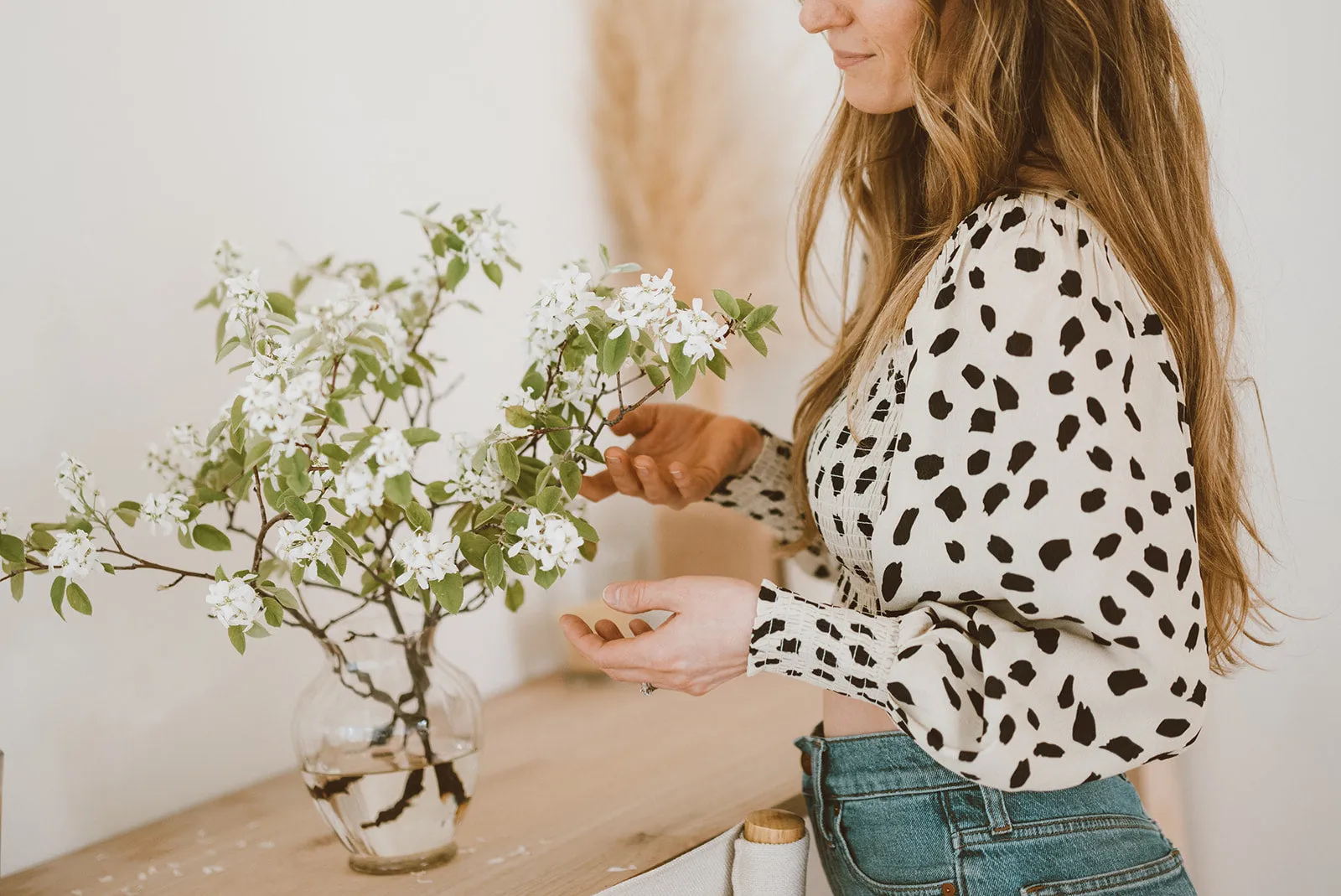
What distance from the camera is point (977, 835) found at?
845 mm

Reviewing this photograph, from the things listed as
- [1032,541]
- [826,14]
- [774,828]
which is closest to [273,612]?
[774,828]

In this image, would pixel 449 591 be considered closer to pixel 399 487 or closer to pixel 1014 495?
pixel 399 487

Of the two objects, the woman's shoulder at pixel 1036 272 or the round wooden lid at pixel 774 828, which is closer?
the woman's shoulder at pixel 1036 272

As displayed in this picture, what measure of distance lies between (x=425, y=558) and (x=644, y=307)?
0.25 meters

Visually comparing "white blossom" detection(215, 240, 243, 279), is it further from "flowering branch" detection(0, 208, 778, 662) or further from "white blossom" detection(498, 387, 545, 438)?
"white blossom" detection(498, 387, 545, 438)

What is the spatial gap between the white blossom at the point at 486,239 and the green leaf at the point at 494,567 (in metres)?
0.30

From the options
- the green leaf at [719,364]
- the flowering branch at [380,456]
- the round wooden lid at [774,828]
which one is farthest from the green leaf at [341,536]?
the round wooden lid at [774,828]

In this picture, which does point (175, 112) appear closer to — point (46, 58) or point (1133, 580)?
point (46, 58)

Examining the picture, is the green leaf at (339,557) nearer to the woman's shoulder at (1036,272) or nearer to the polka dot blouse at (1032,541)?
the polka dot blouse at (1032,541)

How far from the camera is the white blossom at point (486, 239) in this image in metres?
0.96

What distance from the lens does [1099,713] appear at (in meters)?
0.74

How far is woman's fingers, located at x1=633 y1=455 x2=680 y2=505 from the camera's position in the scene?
40.1 inches

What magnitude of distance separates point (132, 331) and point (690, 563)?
36.0 inches

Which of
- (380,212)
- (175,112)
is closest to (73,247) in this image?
(175,112)
